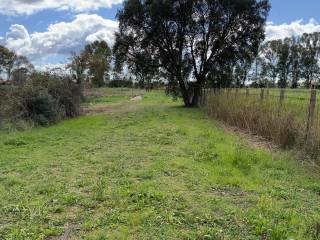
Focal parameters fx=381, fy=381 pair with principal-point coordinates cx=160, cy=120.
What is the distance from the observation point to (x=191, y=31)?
24.2 meters

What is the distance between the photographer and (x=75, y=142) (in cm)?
1020

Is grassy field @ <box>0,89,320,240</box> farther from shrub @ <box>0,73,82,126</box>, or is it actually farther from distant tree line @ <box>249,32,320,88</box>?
distant tree line @ <box>249,32,320,88</box>

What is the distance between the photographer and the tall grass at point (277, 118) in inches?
322

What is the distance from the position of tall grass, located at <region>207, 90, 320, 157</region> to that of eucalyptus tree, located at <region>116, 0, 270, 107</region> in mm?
10118

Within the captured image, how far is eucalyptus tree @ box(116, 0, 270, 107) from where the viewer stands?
76.6ft

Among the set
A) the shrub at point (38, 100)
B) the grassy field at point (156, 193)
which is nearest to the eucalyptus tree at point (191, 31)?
the shrub at point (38, 100)

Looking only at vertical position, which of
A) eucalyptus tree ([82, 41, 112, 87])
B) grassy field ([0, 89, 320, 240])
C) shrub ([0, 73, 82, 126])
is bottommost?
grassy field ([0, 89, 320, 240])

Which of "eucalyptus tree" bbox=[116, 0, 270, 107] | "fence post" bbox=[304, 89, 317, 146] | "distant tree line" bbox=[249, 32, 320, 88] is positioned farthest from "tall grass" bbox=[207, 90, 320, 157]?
"distant tree line" bbox=[249, 32, 320, 88]

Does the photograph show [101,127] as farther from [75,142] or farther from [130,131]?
[75,142]

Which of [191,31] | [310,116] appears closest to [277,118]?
[310,116]

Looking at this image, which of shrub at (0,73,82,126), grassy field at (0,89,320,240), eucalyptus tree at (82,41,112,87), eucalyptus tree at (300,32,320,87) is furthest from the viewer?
eucalyptus tree at (300,32,320,87)

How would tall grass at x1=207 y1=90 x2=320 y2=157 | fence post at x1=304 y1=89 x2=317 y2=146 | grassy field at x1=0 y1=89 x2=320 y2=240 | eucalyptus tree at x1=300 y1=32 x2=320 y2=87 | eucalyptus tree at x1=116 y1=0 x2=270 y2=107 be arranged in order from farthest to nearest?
eucalyptus tree at x1=300 y1=32 x2=320 y2=87, eucalyptus tree at x1=116 y1=0 x2=270 y2=107, tall grass at x1=207 y1=90 x2=320 y2=157, fence post at x1=304 y1=89 x2=317 y2=146, grassy field at x1=0 y1=89 x2=320 y2=240

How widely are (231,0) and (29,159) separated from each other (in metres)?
18.1

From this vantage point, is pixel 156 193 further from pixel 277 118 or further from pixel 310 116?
pixel 277 118
